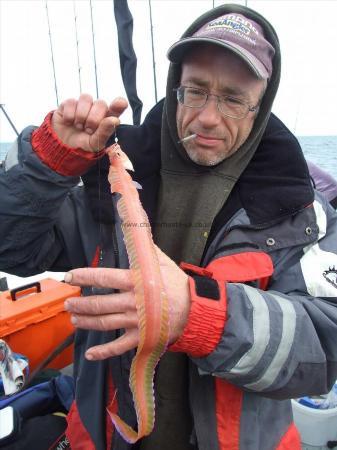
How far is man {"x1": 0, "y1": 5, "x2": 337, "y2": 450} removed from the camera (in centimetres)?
121

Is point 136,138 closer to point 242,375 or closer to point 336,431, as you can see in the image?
point 242,375

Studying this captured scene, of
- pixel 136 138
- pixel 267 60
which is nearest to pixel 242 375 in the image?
pixel 136 138

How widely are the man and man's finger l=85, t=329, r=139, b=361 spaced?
92 mm

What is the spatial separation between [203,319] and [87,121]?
0.88m

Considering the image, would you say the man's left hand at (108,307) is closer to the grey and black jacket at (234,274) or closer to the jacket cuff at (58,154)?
the grey and black jacket at (234,274)

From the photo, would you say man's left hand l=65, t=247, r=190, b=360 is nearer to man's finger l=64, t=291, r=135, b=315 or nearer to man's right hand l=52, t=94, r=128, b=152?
man's finger l=64, t=291, r=135, b=315

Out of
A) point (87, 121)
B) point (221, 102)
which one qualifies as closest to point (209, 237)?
point (221, 102)

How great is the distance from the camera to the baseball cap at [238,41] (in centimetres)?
160

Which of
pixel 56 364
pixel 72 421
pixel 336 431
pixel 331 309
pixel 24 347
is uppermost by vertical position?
pixel 331 309

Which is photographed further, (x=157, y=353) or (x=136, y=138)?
(x=136, y=138)

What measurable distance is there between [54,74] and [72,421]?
395 cm

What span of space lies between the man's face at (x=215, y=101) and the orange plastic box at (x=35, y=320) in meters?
2.09

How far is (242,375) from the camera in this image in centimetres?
121

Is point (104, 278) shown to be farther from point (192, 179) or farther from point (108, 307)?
point (192, 179)
